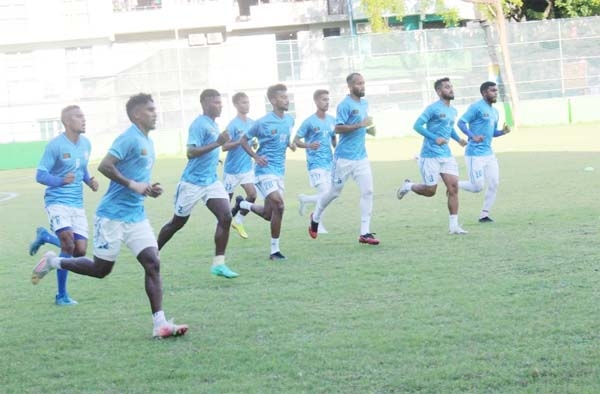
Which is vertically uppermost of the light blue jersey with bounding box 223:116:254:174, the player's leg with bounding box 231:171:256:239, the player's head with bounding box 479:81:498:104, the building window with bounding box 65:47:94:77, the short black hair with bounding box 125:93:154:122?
the building window with bounding box 65:47:94:77

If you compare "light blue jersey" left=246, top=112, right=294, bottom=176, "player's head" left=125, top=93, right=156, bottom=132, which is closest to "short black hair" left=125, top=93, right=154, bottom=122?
"player's head" left=125, top=93, right=156, bottom=132

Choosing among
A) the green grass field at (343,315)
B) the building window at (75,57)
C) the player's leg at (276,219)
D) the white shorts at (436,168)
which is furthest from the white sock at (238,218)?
the building window at (75,57)

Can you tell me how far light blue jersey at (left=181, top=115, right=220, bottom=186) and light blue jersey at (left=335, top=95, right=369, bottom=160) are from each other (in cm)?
221

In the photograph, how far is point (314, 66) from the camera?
42906 millimetres

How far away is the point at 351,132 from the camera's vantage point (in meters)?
12.8

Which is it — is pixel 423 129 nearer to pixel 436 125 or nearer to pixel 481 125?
pixel 436 125

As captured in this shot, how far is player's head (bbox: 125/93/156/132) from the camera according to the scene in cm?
825

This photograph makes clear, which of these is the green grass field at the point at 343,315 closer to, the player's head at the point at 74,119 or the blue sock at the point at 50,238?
the blue sock at the point at 50,238

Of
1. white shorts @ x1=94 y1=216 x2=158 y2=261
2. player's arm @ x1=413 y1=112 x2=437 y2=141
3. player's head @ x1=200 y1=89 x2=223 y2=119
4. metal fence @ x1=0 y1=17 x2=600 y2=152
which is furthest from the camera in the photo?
metal fence @ x1=0 y1=17 x2=600 y2=152

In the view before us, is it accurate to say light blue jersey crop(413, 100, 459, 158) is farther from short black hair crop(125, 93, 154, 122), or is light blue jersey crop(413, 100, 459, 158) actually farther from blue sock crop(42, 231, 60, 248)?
short black hair crop(125, 93, 154, 122)

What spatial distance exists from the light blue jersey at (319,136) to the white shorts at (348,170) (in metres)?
1.78

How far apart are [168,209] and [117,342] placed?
12181 millimetres

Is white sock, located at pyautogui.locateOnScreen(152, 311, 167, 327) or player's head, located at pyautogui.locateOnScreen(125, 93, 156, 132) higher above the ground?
player's head, located at pyautogui.locateOnScreen(125, 93, 156, 132)

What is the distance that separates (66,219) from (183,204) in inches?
52.8
